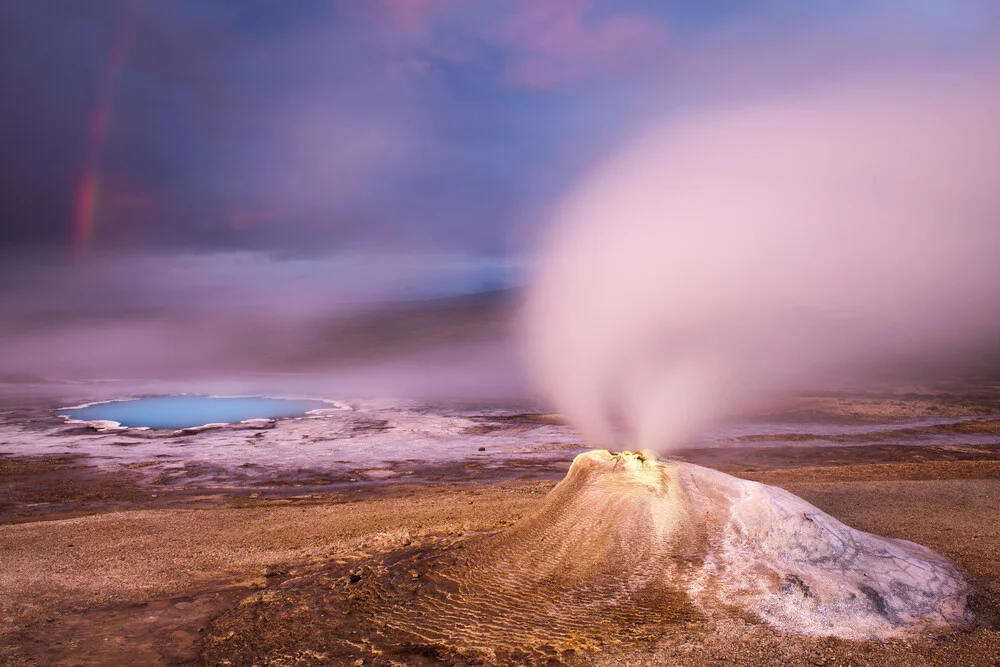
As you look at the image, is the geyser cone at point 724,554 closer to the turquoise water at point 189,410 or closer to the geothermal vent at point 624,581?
the geothermal vent at point 624,581

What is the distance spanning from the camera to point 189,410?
18000 millimetres

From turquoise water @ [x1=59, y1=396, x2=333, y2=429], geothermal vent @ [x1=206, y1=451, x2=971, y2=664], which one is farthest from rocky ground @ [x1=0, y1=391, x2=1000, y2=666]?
turquoise water @ [x1=59, y1=396, x2=333, y2=429]

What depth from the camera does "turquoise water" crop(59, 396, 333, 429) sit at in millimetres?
15881

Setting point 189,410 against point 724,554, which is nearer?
point 724,554

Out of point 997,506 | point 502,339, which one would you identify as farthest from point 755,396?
point 502,339

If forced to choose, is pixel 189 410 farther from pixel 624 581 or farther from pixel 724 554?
pixel 724 554

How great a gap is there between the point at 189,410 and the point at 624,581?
16065 mm

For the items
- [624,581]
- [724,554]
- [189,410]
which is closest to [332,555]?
[624,581]

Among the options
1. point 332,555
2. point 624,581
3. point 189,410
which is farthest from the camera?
point 189,410

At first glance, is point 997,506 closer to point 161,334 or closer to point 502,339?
point 502,339

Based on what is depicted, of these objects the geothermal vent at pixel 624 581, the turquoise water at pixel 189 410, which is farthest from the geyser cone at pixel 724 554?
the turquoise water at pixel 189 410

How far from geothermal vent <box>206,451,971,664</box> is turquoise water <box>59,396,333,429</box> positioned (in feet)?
38.8

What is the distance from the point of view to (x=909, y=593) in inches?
170

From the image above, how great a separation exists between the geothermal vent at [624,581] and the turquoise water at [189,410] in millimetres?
11840
